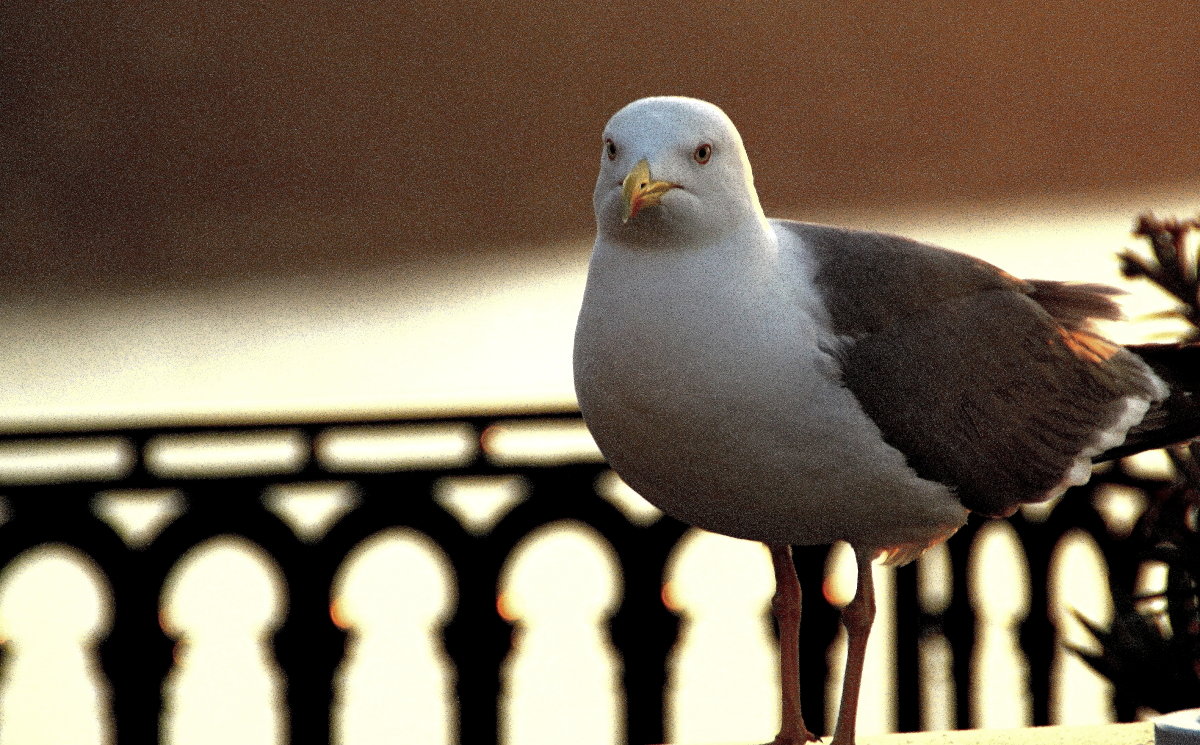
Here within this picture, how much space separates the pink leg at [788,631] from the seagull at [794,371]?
0.08 m

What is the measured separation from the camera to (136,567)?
4.99 feet

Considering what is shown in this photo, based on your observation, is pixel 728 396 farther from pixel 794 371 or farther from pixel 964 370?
pixel 964 370

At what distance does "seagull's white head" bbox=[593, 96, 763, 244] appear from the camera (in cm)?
81

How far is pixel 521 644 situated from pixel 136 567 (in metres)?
0.41

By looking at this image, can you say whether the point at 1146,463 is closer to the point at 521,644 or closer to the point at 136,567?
the point at 521,644

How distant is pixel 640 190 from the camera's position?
802 mm

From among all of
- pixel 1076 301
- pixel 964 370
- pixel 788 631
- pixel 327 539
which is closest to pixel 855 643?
pixel 788 631

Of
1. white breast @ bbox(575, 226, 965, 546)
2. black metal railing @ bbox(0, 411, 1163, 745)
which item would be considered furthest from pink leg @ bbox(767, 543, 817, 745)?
black metal railing @ bbox(0, 411, 1163, 745)

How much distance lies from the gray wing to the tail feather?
0.05ft

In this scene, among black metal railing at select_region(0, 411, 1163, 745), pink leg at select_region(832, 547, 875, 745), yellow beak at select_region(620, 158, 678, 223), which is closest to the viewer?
yellow beak at select_region(620, 158, 678, 223)

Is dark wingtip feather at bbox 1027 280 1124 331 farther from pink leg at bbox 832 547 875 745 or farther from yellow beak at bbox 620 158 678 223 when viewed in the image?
yellow beak at bbox 620 158 678 223

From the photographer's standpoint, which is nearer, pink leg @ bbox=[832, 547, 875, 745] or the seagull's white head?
the seagull's white head

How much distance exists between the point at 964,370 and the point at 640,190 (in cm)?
26

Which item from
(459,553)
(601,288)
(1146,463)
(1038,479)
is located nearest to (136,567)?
(459,553)
